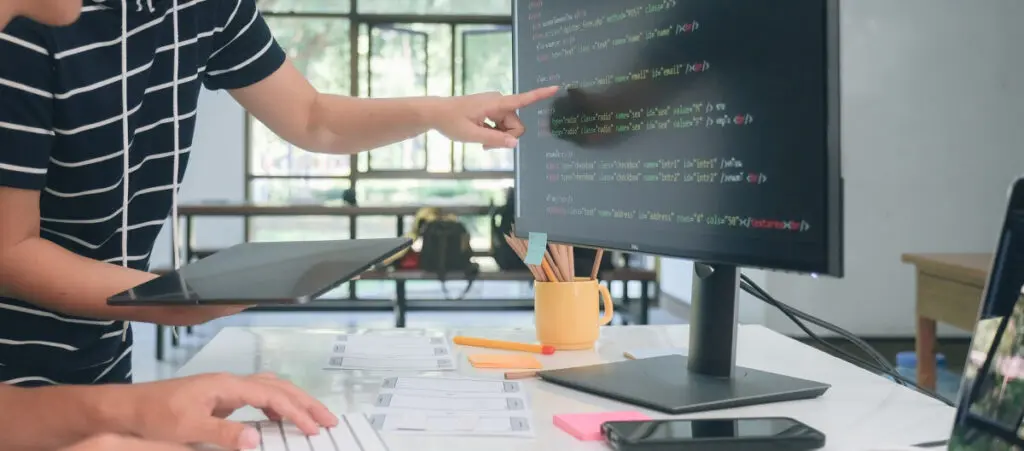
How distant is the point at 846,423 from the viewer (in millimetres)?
734

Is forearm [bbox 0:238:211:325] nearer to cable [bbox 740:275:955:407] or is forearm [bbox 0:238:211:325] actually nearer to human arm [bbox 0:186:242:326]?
human arm [bbox 0:186:242:326]

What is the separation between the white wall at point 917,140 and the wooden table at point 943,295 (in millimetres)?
1124

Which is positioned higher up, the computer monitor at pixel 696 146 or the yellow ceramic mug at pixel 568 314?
the computer monitor at pixel 696 146

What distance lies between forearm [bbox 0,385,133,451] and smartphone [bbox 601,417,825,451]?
349 millimetres

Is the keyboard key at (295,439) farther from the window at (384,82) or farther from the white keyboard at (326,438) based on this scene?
the window at (384,82)

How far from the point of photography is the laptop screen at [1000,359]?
1.61 ft

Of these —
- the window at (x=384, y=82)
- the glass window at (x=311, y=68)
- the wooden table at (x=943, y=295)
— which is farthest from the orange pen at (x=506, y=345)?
the glass window at (x=311, y=68)

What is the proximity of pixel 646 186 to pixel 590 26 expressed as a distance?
0.64 feet

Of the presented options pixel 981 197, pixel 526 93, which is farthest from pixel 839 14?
pixel 981 197

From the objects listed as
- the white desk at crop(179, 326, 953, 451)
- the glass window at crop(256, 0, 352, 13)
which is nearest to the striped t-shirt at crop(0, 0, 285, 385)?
the white desk at crop(179, 326, 953, 451)

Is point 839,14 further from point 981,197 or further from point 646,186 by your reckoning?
point 981,197

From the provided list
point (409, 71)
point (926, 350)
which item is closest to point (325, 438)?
point (926, 350)

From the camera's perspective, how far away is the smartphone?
64cm

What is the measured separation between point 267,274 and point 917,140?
154 inches
